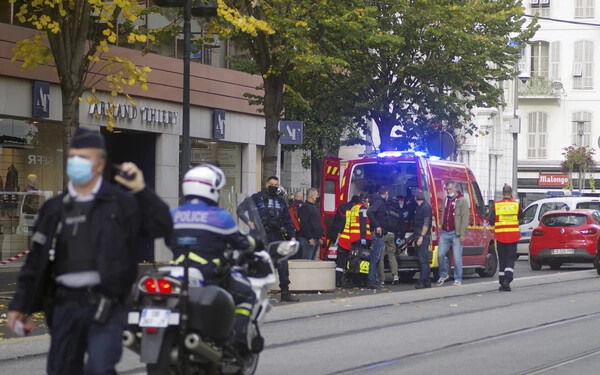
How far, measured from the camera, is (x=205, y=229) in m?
7.99

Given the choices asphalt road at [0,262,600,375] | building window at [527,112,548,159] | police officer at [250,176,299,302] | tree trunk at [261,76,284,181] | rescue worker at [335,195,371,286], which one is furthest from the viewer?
building window at [527,112,548,159]

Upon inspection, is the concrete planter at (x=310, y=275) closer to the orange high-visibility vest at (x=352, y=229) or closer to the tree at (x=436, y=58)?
the orange high-visibility vest at (x=352, y=229)

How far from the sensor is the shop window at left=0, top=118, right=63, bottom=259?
73.2 ft

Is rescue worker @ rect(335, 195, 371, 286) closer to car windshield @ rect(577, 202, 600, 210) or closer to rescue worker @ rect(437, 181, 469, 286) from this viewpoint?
rescue worker @ rect(437, 181, 469, 286)

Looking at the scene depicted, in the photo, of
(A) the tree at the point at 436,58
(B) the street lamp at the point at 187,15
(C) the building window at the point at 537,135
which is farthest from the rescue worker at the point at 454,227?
(C) the building window at the point at 537,135

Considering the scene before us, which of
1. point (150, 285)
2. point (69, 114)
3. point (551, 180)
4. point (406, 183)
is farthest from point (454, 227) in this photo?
point (551, 180)

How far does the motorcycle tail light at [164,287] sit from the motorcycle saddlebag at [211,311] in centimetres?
18

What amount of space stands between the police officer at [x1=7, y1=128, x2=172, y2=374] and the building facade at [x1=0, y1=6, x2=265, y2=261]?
12.6 meters

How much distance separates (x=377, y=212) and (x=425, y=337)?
8020 mm

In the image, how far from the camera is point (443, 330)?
1383 centimetres

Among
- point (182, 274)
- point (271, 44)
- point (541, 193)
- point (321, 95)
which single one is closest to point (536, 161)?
point (541, 193)

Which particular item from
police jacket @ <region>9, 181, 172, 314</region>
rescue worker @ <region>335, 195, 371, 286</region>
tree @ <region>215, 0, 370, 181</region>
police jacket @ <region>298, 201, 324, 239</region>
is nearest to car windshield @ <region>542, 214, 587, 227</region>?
tree @ <region>215, 0, 370, 181</region>

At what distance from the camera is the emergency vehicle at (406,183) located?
21781 mm

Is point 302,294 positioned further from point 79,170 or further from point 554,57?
point 554,57
